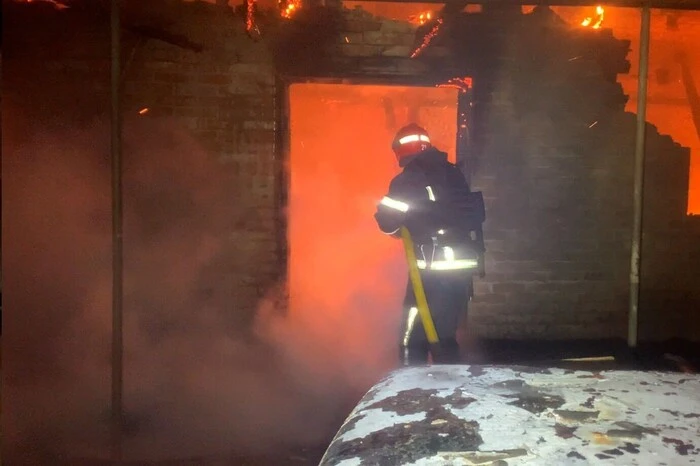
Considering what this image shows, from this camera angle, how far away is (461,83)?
545 cm

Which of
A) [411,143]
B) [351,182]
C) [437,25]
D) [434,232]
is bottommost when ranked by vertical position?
[434,232]

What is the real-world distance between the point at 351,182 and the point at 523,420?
8277mm

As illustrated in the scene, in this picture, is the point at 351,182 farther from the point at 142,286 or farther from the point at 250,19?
the point at 142,286

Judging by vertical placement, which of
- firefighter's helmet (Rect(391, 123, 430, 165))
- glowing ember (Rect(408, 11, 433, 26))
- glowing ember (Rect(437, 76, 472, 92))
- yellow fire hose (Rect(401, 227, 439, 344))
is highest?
glowing ember (Rect(408, 11, 433, 26))

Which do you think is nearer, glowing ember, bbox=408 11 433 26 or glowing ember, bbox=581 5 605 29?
glowing ember, bbox=408 11 433 26

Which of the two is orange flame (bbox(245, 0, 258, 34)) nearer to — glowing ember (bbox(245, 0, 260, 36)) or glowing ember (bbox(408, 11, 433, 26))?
glowing ember (bbox(245, 0, 260, 36))

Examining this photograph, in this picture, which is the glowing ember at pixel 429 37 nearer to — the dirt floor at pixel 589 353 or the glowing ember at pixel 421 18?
the glowing ember at pixel 421 18

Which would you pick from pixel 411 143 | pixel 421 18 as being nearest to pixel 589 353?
pixel 411 143

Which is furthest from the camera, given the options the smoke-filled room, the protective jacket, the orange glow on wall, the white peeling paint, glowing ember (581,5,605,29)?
the orange glow on wall

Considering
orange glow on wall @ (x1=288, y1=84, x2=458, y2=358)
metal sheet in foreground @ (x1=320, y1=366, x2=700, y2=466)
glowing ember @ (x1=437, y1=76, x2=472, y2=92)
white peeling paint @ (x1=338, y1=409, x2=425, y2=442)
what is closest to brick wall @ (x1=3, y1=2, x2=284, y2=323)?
glowing ember @ (x1=437, y1=76, x2=472, y2=92)

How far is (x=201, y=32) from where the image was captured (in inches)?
197

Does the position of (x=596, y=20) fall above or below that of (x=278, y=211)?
above

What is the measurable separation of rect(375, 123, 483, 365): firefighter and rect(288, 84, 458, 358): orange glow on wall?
2.32m

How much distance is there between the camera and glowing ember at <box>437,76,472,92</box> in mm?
5385
